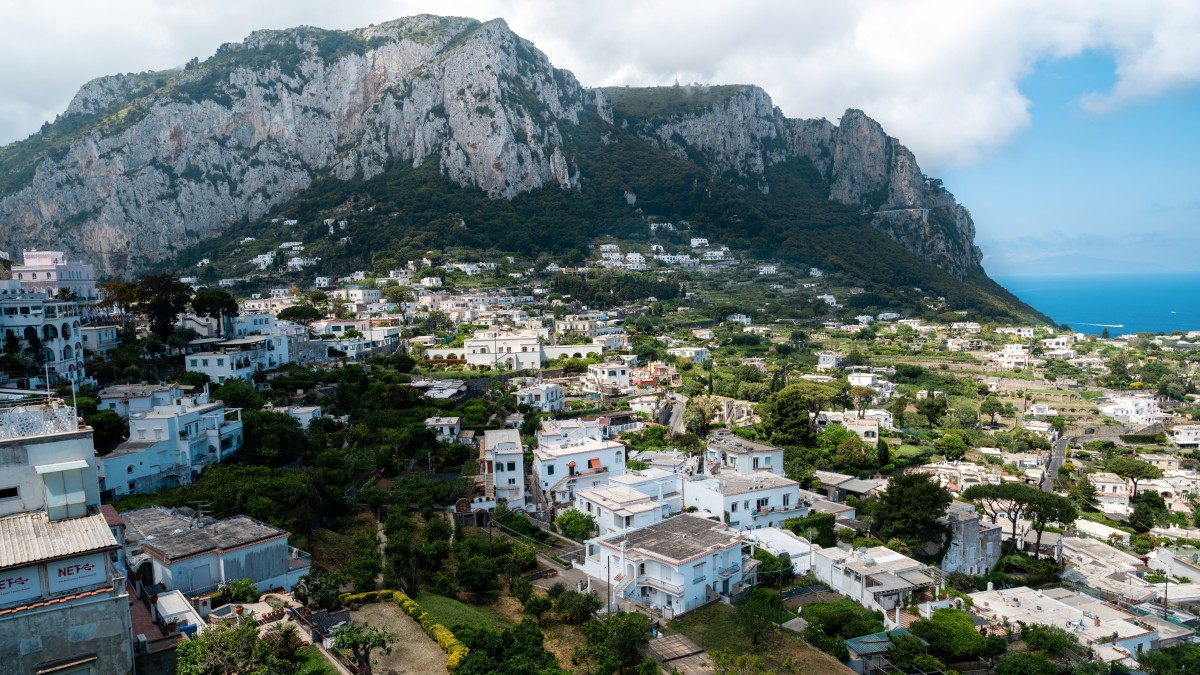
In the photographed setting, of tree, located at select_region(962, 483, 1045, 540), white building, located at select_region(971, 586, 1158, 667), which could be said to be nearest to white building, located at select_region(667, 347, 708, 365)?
tree, located at select_region(962, 483, 1045, 540)

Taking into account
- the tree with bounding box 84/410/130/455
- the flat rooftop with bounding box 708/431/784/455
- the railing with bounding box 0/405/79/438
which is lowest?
the flat rooftop with bounding box 708/431/784/455

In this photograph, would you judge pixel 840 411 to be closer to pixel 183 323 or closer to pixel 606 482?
pixel 606 482

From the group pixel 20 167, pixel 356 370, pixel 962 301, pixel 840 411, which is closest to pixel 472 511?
pixel 356 370

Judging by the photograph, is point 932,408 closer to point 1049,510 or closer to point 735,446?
point 1049,510

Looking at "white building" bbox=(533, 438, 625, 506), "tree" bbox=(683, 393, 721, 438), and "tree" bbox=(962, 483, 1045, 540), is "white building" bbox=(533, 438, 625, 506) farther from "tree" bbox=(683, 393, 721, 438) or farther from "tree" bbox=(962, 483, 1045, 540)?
"tree" bbox=(962, 483, 1045, 540)

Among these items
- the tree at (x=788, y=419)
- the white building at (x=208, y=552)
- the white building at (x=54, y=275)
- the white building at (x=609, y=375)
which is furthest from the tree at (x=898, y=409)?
the white building at (x=54, y=275)

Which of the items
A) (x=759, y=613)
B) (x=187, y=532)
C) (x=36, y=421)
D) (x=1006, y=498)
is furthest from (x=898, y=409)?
(x=36, y=421)
